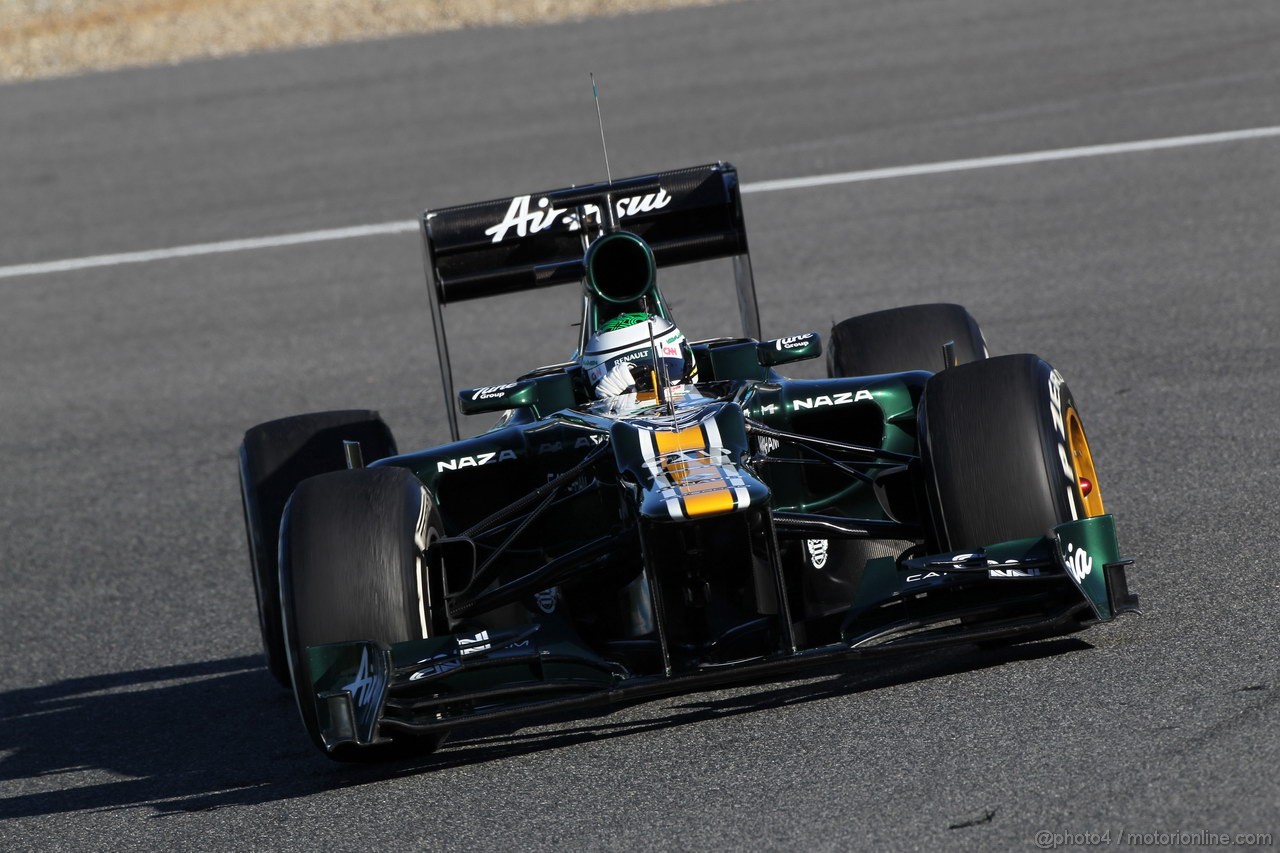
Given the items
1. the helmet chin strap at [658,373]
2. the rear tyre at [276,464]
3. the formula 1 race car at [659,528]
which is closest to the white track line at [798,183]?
the formula 1 race car at [659,528]

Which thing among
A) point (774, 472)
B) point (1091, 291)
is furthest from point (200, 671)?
point (1091, 291)

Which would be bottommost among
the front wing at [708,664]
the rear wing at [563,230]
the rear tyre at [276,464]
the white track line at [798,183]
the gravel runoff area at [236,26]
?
the front wing at [708,664]

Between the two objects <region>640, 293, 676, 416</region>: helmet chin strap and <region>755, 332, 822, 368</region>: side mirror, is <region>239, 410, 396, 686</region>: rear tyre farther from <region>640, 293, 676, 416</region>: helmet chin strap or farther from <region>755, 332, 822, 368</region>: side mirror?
<region>755, 332, 822, 368</region>: side mirror

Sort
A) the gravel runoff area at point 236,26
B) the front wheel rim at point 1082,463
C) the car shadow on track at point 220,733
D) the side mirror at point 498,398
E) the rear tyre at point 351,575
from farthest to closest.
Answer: the gravel runoff area at point 236,26
the side mirror at point 498,398
the front wheel rim at point 1082,463
the car shadow on track at point 220,733
the rear tyre at point 351,575

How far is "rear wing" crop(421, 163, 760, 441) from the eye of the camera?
6.79 meters

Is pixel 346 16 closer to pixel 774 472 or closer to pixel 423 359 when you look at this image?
pixel 423 359

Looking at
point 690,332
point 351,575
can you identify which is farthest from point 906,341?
point 690,332

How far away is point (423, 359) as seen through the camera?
36.7 ft

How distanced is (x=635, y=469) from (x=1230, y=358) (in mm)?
4790

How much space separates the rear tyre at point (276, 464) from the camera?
20.7ft

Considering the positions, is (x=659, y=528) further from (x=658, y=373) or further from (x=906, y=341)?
(x=906, y=341)

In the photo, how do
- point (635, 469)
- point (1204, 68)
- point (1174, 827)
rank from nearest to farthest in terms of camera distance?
1. point (1174, 827)
2. point (635, 469)
3. point (1204, 68)

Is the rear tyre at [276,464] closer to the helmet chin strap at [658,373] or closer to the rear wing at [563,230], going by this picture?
the rear wing at [563,230]

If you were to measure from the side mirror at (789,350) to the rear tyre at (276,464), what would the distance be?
139 cm
